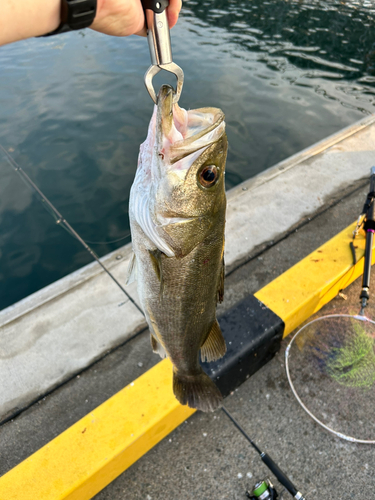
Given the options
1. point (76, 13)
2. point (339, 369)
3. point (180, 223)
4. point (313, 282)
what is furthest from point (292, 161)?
point (76, 13)

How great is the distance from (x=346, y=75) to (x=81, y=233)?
444 inches

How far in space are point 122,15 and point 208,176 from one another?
87cm

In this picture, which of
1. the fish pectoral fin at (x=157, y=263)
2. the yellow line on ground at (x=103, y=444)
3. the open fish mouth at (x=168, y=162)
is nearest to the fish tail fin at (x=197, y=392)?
the yellow line on ground at (x=103, y=444)

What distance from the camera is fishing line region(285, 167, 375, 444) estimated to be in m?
3.29

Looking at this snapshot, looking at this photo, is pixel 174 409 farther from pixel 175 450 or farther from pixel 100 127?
pixel 100 127

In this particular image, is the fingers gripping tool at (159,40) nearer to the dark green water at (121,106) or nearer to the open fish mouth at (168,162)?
the open fish mouth at (168,162)

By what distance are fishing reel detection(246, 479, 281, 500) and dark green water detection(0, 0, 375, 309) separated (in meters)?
4.15

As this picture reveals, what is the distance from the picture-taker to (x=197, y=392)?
249cm

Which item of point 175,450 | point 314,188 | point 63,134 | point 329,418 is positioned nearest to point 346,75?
point 314,188

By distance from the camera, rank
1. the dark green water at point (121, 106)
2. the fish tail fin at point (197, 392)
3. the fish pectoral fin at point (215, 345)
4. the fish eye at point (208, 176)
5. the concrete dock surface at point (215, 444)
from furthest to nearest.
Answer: the dark green water at point (121, 106) < the concrete dock surface at point (215, 444) < the fish tail fin at point (197, 392) < the fish pectoral fin at point (215, 345) < the fish eye at point (208, 176)

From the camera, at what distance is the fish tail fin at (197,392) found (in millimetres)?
2480

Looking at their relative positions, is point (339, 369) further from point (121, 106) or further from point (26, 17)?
point (121, 106)

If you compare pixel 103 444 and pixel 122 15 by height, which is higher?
pixel 122 15

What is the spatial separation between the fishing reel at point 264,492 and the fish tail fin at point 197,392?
90 centimetres
